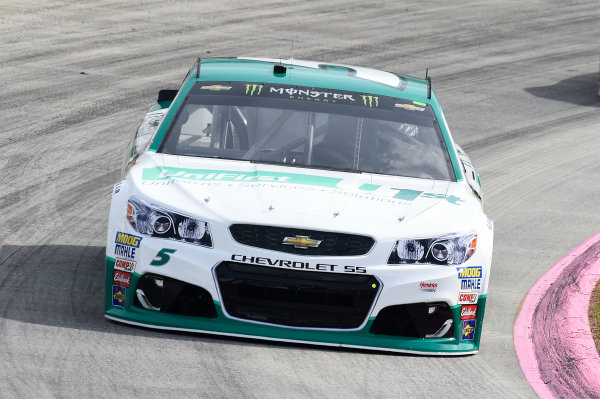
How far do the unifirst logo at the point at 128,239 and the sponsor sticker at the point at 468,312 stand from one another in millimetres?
1887

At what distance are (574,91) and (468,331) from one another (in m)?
12.4

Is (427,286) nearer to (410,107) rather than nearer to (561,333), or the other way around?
(561,333)

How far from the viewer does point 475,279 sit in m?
6.80

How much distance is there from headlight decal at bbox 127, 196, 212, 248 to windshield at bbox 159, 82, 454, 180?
902 millimetres

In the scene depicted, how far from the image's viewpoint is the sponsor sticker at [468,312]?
268 inches

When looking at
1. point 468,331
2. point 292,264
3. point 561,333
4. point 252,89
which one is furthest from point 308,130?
point 561,333

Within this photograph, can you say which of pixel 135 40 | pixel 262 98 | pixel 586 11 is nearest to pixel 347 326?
pixel 262 98

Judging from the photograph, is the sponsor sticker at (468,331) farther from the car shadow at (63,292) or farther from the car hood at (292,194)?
the car hood at (292,194)

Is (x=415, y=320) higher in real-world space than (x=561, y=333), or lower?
higher

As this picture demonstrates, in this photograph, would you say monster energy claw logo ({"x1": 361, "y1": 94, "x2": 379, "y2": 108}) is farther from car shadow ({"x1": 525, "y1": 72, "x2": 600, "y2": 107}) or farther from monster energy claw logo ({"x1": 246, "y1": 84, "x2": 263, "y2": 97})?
car shadow ({"x1": 525, "y1": 72, "x2": 600, "y2": 107})

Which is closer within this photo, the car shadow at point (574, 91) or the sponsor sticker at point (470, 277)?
the sponsor sticker at point (470, 277)

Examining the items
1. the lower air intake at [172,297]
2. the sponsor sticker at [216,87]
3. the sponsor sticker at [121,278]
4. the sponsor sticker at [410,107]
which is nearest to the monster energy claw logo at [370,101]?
the sponsor sticker at [410,107]

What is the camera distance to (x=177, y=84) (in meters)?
16.4

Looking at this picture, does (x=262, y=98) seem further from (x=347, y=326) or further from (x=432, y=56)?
(x=432, y=56)
